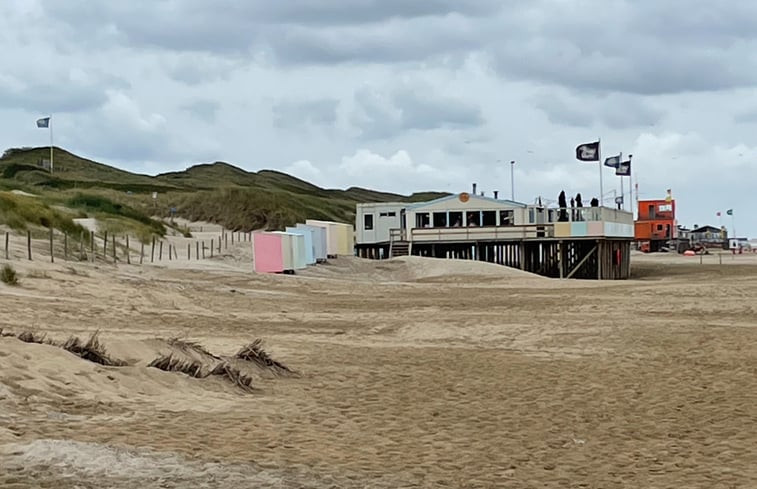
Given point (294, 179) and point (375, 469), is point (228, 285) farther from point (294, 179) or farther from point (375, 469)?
point (294, 179)

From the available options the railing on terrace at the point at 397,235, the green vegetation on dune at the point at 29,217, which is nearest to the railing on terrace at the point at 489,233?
the railing on terrace at the point at 397,235

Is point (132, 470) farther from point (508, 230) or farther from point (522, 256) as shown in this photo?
point (522, 256)

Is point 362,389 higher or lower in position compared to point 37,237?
lower

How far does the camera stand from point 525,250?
45.7 metres

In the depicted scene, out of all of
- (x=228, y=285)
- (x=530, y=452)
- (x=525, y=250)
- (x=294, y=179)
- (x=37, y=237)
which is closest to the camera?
(x=530, y=452)

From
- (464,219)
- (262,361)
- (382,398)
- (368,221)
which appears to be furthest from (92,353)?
(368,221)

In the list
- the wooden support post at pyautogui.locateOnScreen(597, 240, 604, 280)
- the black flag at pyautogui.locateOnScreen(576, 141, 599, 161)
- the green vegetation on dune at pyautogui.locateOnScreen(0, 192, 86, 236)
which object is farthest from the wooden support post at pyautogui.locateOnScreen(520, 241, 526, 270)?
the green vegetation on dune at pyautogui.locateOnScreen(0, 192, 86, 236)

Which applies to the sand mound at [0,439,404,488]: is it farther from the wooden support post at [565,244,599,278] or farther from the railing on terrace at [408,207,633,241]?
the wooden support post at [565,244,599,278]

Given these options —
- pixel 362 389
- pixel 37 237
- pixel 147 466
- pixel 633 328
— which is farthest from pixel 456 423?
pixel 37 237

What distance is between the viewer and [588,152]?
54969 mm

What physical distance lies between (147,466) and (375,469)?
59.5 inches

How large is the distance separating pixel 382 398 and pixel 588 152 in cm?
4636

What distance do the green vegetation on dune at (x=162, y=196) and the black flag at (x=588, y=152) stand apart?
22048 mm

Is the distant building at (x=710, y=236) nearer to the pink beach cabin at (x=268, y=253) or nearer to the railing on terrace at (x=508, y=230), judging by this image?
the railing on terrace at (x=508, y=230)
